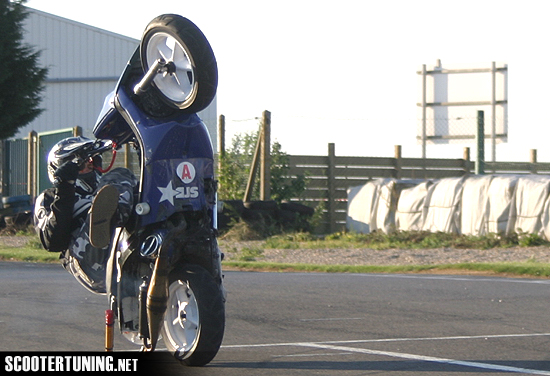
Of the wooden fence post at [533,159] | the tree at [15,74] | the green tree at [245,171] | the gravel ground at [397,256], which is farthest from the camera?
the tree at [15,74]

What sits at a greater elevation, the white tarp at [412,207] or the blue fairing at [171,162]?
the blue fairing at [171,162]

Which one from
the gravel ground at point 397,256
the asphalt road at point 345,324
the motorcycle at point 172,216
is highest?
the motorcycle at point 172,216

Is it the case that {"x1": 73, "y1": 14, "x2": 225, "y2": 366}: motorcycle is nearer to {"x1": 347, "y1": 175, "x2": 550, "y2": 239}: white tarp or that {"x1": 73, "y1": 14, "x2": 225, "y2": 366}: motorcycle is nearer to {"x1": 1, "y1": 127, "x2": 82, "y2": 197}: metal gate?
{"x1": 347, "y1": 175, "x2": 550, "y2": 239}: white tarp

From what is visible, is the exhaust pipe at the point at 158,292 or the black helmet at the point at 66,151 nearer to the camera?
the exhaust pipe at the point at 158,292

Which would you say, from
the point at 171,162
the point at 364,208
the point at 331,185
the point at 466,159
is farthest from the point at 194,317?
the point at 466,159

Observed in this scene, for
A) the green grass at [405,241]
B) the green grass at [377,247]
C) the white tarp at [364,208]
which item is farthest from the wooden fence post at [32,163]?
the green grass at [405,241]

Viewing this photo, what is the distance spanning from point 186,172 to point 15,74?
24197 millimetres

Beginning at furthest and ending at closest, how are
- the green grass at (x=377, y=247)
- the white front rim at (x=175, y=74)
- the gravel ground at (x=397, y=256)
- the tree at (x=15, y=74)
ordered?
the tree at (x=15, y=74)
the gravel ground at (x=397, y=256)
the green grass at (x=377, y=247)
the white front rim at (x=175, y=74)

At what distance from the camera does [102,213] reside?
5543 mm

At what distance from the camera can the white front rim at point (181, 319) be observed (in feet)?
18.1

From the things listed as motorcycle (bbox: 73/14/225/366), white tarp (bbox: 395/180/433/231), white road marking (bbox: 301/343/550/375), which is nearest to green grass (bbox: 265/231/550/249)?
white tarp (bbox: 395/180/433/231)

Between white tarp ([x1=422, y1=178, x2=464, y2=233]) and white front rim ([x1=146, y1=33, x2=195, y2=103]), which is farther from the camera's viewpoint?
white tarp ([x1=422, y1=178, x2=464, y2=233])

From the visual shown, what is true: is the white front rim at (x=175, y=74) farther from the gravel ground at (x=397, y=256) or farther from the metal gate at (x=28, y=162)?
the metal gate at (x=28, y=162)

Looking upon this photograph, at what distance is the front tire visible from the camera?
5410mm
